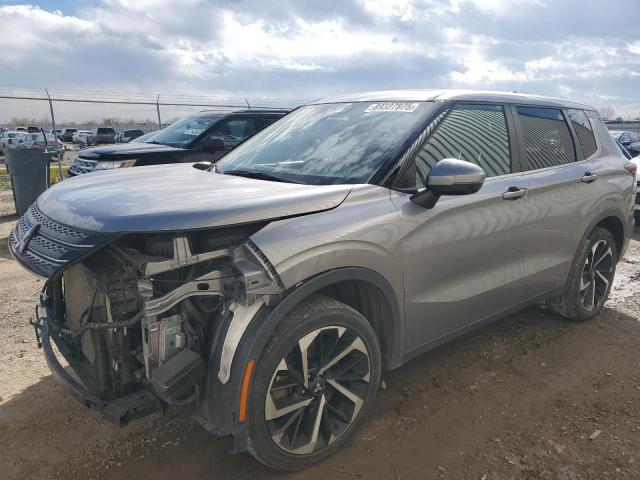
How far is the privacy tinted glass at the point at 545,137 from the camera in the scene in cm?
371

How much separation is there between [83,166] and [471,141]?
6761mm

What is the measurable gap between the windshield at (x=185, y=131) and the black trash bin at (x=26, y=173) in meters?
1.93

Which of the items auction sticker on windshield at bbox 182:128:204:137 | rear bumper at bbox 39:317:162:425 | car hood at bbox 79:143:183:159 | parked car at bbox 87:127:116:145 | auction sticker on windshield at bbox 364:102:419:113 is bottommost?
parked car at bbox 87:127:116:145

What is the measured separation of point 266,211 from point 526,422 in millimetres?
2009

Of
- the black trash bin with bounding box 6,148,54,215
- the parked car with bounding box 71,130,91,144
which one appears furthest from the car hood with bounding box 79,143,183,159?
the parked car with bounding box 71,130,91,144

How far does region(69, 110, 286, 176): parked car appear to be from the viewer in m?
7.69

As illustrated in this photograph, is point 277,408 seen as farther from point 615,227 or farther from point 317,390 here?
point 615,227

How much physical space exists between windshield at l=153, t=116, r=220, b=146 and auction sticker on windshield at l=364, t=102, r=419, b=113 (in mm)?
5410

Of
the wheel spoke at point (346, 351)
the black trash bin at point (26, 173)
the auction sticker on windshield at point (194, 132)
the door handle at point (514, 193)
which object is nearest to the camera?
the wheel spoke at point (346, 351)

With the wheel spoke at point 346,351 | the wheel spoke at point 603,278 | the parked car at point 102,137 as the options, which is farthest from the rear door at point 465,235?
the parked car at point 102,137

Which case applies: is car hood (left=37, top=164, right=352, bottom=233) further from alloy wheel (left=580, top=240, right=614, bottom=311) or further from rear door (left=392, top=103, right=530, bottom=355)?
alloy wheel (left=580, top=240, right=614, bottom=311)

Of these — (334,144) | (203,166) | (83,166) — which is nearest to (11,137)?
(83,166)

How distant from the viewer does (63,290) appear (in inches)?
111

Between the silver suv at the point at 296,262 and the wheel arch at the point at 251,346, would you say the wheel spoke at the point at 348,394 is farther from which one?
the wheel arch at the point at 251,346
